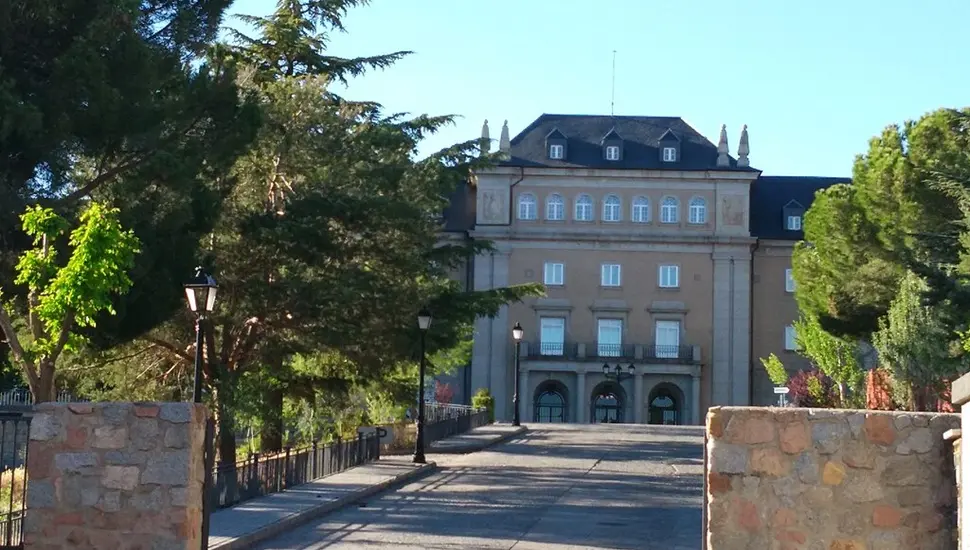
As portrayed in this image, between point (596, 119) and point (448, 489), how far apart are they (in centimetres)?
5300

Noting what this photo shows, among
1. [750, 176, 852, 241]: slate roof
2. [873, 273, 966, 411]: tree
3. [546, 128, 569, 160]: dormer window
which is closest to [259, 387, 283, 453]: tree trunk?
[873, 273, 966, 411]: tree

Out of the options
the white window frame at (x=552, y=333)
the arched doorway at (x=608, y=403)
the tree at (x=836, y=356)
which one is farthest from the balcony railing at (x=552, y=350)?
the tree at (x=836, y=356)

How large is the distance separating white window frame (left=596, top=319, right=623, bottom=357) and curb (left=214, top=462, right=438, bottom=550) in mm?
46475

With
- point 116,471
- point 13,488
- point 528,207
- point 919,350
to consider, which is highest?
point 528,207

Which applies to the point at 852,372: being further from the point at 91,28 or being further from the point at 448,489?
the point at 91,28

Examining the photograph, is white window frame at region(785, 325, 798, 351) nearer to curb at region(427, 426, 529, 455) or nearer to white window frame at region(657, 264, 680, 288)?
white window frame at region(657, 264, 680, 288)

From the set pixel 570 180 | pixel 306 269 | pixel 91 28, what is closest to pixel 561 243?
pixel 570 180

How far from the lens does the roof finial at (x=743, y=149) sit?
240 ft

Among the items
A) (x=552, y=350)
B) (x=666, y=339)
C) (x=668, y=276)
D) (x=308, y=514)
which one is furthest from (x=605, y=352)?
(x=308, y=514)

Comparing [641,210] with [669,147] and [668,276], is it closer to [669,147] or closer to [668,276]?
[669,147]

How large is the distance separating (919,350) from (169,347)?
2037 centimetres

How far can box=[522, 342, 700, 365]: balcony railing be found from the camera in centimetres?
7269

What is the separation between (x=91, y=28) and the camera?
65.2ft

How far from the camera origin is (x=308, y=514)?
19250 mm
